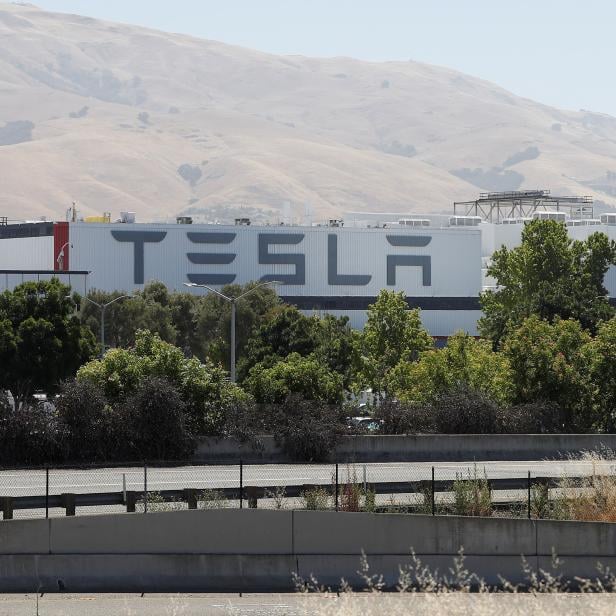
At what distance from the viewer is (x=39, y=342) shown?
187 feet

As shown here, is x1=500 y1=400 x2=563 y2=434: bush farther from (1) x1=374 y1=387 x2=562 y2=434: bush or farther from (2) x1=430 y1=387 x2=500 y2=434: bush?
(2) x1=430 y1=387 x2=500 y2=434: bush

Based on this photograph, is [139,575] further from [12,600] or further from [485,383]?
[485,383]

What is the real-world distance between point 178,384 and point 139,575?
61.9ft

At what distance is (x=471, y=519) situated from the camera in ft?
87.0

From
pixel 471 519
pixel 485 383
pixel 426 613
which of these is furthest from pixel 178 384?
pixel 426 613

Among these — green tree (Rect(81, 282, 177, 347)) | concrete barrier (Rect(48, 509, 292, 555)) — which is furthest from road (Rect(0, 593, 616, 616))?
green tree (Rect(81, 282, 177, 347))

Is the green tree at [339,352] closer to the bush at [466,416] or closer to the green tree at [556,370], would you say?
the green tree at [556,370]

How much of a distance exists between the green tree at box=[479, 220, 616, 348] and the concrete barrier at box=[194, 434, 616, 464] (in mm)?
23555

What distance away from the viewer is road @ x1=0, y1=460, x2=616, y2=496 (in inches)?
1372

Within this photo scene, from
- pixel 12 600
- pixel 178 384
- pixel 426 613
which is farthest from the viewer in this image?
pixel 178 384

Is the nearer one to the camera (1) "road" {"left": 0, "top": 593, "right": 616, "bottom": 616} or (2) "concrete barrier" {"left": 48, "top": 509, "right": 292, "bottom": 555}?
(1) "road" {"left": 0, "top": 593, "right": 616, "bottom": 616}

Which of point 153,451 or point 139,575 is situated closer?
point 139,575

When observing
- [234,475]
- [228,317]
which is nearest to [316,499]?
[234,475]

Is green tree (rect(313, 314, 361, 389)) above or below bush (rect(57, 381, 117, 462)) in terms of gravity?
above
